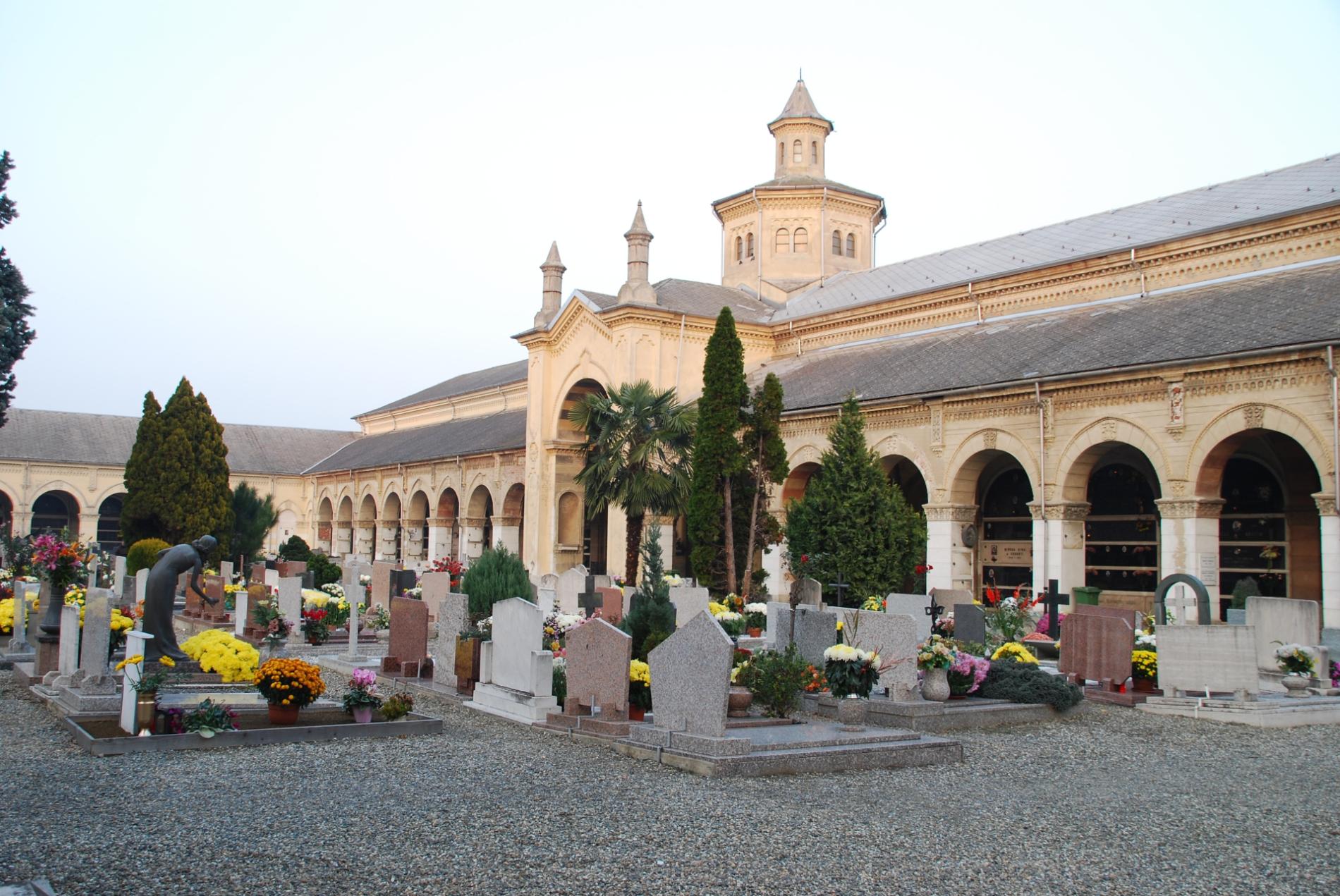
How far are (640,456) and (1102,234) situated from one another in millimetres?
12454

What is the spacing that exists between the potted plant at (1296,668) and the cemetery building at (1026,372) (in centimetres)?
499

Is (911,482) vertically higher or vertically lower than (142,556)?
higher

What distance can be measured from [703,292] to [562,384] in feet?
17.5

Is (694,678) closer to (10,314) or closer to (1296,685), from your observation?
→ (1296,685)

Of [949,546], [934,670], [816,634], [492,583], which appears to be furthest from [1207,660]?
[949,546]

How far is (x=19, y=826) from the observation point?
6758 mm

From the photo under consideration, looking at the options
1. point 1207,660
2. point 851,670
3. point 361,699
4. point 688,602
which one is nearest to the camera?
point 361,699

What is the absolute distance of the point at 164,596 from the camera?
39.2 ft

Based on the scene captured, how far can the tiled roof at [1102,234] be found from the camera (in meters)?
23.5

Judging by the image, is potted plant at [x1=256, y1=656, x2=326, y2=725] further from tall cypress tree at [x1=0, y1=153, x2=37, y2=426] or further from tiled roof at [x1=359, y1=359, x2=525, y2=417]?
tiled roof at [x1=359, y1=359, x2=525, y2=417]

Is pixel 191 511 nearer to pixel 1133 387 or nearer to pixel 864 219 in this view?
pixel 864 219

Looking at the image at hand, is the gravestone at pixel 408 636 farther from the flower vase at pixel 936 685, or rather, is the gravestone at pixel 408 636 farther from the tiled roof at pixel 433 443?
the tiled roof at pixel 433 443

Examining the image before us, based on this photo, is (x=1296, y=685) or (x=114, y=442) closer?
(x=1296, y=685)

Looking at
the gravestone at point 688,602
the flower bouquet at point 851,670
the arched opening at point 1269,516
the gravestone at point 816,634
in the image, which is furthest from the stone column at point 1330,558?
the flower bouquet at point 851,670
